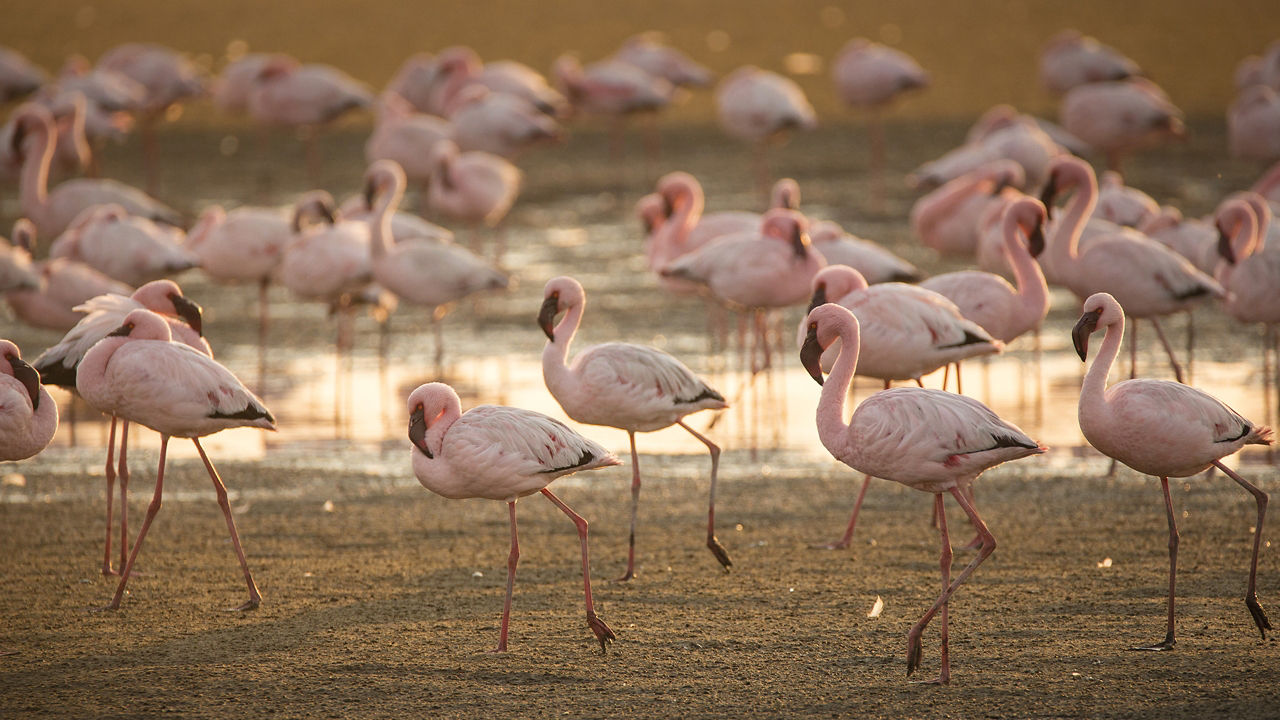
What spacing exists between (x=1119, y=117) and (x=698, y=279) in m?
7.91

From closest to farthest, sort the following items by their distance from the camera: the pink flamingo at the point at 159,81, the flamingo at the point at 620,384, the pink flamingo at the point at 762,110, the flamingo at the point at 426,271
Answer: the flamingo at the point at 620,384 < the flamingo at the point at 426,271 < the pink flamingo at the point at 762,110 < the pink flamingo at the point at 159,81

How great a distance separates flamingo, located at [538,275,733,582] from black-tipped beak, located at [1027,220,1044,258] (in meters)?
2.36

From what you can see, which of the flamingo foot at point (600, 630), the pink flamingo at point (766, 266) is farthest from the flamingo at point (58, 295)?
the flamingo foot at point (600, 630)

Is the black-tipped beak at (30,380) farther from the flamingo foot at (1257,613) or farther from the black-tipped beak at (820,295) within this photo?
the flamingo foot at (1257,613)

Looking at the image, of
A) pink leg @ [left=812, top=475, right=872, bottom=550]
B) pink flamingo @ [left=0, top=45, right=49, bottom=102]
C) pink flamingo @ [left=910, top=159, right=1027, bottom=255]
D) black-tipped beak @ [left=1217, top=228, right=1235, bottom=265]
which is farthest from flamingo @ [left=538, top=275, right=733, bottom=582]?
pink flamingo @ [left=0, top=45, right=49, bottom=102]

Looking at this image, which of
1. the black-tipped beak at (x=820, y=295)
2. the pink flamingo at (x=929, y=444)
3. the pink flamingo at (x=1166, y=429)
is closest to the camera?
the pink flamingo at (x=929, y=444)

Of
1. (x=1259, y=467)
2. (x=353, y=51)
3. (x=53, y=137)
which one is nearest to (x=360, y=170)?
(x=53, y=137)

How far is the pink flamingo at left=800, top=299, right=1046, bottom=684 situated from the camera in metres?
5.11

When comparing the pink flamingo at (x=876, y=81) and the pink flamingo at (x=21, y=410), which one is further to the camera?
the pink flamingo at (x=876, y=81)

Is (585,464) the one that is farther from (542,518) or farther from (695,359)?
(695,359)

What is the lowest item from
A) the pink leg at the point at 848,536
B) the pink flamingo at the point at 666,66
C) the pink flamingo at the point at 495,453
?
the pink leg at the point at 848,536

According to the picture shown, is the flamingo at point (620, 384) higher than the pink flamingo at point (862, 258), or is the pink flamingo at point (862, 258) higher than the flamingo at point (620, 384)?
the pink flamingo at point (862, 258)

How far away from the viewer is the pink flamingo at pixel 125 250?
9916mm

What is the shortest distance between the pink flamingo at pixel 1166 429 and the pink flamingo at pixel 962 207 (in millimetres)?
5508
